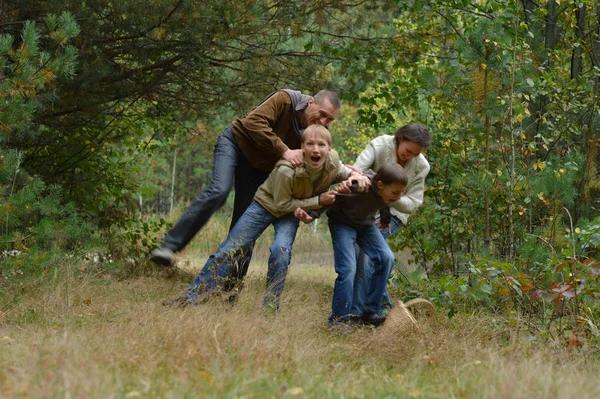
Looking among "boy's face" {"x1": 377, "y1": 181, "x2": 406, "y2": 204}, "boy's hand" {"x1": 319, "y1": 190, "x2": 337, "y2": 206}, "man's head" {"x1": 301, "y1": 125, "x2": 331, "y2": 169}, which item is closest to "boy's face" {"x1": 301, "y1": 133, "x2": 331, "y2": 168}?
"man's head" {"x1": 301, "y1": 125, "x2": 331, "y2": 169}

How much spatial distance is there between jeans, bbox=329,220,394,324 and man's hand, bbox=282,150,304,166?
2.00 ft

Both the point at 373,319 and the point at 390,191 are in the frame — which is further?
the point at 373,319

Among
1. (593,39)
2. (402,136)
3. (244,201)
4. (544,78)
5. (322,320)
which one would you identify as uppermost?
(593,39)

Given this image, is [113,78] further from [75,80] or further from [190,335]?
[190,335]

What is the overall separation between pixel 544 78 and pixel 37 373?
534cm

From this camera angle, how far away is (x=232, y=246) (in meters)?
5.55

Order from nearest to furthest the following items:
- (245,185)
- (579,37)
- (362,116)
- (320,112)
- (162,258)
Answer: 1. (162,258)
2. (320,112)
3. (245,185)
4. (579,37)
5. (362,116)

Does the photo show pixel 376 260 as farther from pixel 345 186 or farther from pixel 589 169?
pixel 589 169

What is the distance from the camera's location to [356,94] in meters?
9.11

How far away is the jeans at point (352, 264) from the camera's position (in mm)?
5523

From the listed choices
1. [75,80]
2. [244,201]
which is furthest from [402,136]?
[75,80]

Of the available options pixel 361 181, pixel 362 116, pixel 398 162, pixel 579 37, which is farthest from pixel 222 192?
pixel 579 37

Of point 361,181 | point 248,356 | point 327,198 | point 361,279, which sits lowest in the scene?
point 361,279

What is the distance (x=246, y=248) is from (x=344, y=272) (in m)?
0.78
